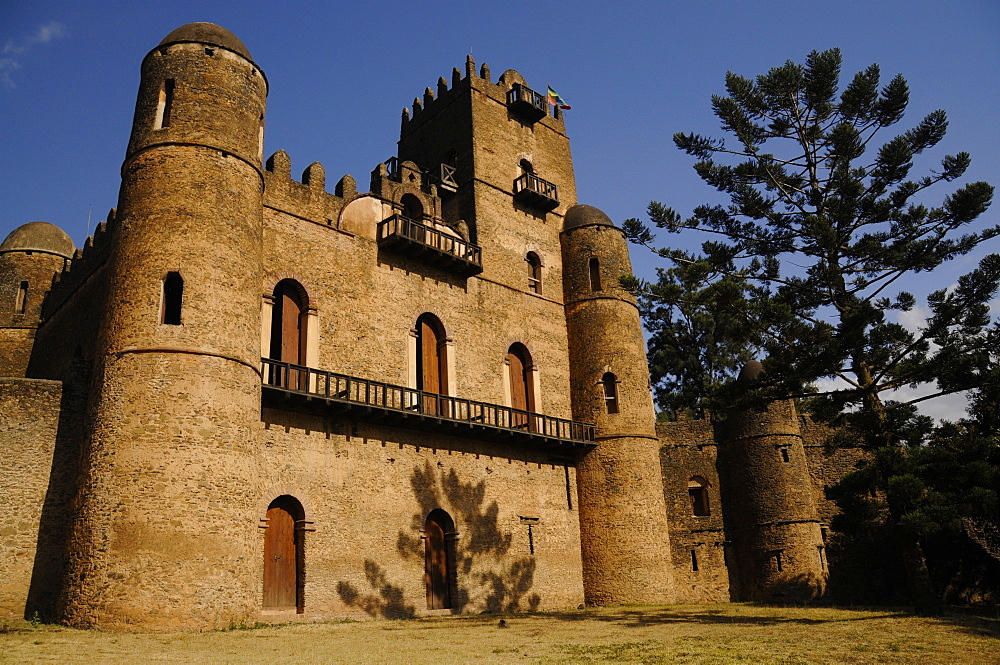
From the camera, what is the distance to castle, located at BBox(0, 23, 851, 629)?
1495 centimetres

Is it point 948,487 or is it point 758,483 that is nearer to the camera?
point 948,487

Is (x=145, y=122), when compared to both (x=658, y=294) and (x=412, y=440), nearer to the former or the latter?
(x=412, y=440)

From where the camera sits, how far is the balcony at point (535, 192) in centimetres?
2614

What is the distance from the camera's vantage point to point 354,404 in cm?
1816

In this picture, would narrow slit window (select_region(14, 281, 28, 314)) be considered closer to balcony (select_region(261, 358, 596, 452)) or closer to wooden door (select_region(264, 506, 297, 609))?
balcony (select_region(261, 358, 596, 452))

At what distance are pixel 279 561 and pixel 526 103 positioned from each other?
17.4m

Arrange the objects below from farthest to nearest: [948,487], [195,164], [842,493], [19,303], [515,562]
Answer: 1. [19,303]
2. [515,562]
3. [842,493]
4. [948,487]
5. [195,164]

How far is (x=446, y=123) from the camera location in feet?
90.5

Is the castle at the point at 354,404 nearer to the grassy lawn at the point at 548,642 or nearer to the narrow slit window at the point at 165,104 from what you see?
the narrow slit window at the point at 165,104

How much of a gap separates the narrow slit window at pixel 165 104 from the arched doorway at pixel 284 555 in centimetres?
829

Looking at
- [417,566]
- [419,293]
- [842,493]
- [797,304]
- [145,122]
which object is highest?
[145,122]

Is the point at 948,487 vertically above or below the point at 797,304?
below

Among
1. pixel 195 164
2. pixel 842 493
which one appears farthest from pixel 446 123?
pixel 842 493

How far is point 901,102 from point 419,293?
12736 millimetres
